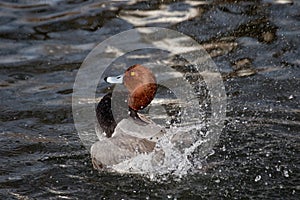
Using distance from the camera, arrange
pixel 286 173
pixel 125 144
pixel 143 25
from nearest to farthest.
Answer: pixel 286 173 < pixel 125 144 < pixel 143 25

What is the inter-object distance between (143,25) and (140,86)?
374cm

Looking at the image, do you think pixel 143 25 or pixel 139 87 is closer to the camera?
pixel 139 87

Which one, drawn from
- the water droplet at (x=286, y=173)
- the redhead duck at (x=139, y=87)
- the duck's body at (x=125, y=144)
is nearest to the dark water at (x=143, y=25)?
the water droplet at (x=286, y=173)

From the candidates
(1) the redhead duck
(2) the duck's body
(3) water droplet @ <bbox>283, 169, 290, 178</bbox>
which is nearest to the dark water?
(3) water droplet @ <bbox>283, 169, 290, 178</bbox>

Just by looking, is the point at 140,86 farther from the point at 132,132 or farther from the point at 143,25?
the point at 143,25

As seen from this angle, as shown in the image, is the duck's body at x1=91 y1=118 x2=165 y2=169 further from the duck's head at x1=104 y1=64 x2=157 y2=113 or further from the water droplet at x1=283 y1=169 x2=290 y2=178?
the water droplet at x1=283 y1=169 x2=290 y2=178

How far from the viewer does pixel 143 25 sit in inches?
349

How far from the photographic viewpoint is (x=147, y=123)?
17.7 feet

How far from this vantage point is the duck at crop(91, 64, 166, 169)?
5.16 m

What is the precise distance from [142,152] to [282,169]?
105 centimetres

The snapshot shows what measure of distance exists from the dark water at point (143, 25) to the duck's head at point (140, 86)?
1.88ft

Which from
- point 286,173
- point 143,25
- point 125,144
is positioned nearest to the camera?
point 286,173

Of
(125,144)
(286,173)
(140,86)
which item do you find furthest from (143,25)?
(286,173)

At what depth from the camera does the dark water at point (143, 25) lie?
197 inches
